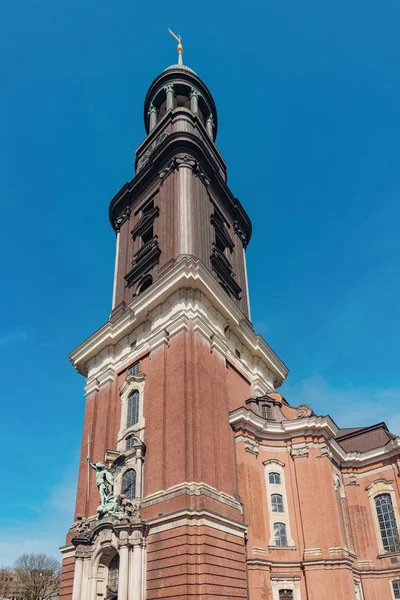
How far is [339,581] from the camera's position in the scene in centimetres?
2253

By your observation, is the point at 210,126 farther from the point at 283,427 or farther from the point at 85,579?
the point at 85,579

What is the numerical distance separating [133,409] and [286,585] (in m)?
11.6

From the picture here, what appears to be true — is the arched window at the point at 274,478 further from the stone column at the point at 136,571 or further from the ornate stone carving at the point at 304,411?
the stone column at the point at 136,571

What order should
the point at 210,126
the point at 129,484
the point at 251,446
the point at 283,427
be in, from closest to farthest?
1. the point at 129,484
2. the point at 251,446
3. the point at 283,427
4. the point at 210,126

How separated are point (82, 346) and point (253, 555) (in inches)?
659

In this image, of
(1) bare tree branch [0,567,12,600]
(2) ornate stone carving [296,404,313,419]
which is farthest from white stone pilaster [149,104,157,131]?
(1) bare tree branch [0,567,12,600]

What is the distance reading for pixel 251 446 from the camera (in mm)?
26188

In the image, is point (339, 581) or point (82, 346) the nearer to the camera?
point (339, 581)

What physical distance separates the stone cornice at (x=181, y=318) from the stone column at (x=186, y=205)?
2852mm

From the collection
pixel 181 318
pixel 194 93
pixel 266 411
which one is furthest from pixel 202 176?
pixel 266 411

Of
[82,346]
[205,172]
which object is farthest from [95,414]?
[205,172]

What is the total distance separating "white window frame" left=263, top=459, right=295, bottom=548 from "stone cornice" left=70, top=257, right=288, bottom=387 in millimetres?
6866

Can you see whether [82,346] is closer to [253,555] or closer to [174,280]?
[174,280]

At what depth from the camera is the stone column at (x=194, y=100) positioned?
45.2 metres
